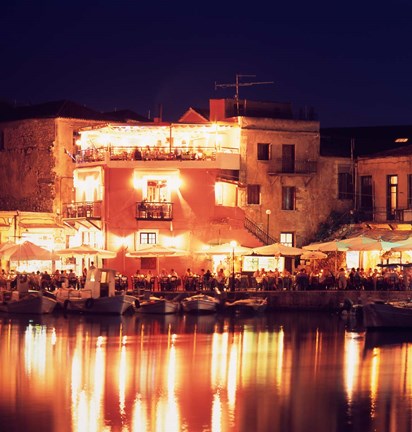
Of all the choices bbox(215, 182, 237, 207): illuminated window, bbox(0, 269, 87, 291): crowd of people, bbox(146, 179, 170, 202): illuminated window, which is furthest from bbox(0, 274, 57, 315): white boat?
bbox(215, 182, 237, 207): illuminated window

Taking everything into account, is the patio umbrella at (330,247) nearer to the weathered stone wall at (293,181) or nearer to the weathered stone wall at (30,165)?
the weathered stone wall at (293,181)

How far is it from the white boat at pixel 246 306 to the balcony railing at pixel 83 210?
408 inches

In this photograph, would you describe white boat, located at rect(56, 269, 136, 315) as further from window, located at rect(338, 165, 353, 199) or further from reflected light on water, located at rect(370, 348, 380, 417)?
window, located at rect(338, 165, 353, 199)

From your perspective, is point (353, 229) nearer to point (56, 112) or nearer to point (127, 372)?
point (56, 112)

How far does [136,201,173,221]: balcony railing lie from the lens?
6912 cm

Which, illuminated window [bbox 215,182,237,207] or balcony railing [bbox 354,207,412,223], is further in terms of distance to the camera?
balcony railing [bbox 354,207,412,223]

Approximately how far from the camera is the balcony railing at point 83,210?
2766 inches

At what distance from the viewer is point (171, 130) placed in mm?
70562

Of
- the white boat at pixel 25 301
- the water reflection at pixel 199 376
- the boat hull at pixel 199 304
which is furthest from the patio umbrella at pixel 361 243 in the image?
the white boat at pixel 25 301

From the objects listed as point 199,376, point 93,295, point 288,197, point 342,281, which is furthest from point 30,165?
point 199,376

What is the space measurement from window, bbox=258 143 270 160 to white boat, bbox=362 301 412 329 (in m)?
18.2

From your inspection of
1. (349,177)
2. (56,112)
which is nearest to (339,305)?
(349,177)

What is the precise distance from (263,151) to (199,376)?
32.8m

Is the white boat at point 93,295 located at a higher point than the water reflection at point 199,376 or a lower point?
higher
